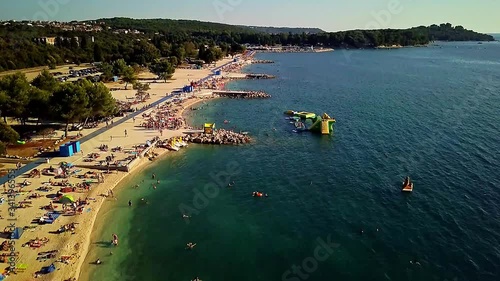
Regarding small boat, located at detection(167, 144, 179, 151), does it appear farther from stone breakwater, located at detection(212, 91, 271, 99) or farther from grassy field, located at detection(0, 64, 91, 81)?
grassy field, located at detection(0, 64, 91, 81)

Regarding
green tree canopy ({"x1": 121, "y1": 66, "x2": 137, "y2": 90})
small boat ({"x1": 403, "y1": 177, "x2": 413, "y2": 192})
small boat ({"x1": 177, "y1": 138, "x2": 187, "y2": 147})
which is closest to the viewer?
small boat ({"x1": 403, "y1": 177, "x2": 413, "y2": 192})

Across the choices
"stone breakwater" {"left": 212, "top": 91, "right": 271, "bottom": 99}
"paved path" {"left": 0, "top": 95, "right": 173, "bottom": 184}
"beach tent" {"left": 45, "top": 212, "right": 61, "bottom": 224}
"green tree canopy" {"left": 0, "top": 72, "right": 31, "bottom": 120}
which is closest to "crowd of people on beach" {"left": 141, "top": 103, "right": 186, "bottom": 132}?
"paved path" {"left": 0, "top": 95, "right": 173, "bottom": 184}

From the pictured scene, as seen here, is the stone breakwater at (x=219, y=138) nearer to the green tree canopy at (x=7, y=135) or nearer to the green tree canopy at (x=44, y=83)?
the green tree canopy at (x=7, y=135)

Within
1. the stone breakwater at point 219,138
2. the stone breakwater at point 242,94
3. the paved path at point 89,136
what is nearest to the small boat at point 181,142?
the stone breakwater at point 219,138

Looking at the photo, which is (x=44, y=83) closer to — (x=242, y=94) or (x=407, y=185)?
(x=242, y=94)

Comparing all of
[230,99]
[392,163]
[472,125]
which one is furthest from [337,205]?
[230,99]

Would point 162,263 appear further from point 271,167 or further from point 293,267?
point 271,167
